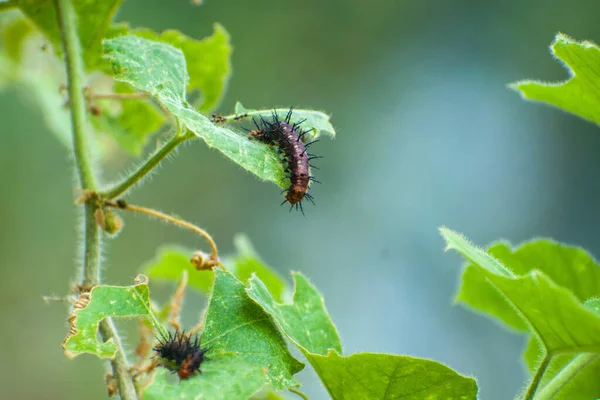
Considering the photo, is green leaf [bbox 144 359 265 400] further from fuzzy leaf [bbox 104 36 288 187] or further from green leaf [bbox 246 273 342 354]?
fuzzy leaf [bbox 104 36 288 187]

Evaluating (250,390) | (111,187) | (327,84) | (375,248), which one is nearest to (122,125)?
(111,187)

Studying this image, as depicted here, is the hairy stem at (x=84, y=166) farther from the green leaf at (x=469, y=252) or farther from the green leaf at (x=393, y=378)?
the green leaf at (x=469, y=252)

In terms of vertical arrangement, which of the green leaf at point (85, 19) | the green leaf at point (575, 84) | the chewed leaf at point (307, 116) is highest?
the green leaf at point (85, 19)

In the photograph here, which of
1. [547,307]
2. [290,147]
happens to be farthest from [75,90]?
[547,307]

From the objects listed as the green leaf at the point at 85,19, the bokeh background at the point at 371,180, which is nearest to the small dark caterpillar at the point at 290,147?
the green leaf at the point at 85,19

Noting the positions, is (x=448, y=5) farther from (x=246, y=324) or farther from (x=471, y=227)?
(x=246, y=324)

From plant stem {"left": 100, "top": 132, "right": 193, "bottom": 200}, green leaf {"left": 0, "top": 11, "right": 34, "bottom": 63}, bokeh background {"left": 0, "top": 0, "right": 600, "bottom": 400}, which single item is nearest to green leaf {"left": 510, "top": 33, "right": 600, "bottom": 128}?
plant stem {"left": 100, "top": 132, "right": 193, "bottom": 200}
